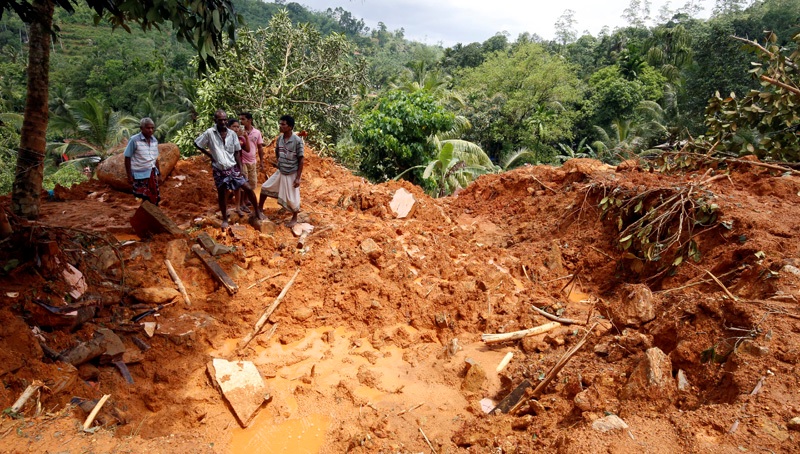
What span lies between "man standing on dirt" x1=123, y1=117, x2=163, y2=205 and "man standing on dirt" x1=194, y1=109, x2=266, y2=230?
63cm

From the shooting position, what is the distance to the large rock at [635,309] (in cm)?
394

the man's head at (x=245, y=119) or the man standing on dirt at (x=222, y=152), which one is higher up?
the man's head at (x=245, y=119)

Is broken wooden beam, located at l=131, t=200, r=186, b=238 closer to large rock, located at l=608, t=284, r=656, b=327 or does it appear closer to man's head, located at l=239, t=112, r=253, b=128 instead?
man's head, located at l=239, t=112, r=253, b=128

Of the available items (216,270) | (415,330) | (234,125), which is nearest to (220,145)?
(234,125)

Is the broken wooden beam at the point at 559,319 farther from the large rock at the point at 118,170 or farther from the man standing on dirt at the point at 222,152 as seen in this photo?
the large rock at the point at 118,170

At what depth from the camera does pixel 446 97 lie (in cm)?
2005

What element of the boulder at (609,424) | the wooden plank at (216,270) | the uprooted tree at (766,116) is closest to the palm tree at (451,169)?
the uprooted tree at (766,116)

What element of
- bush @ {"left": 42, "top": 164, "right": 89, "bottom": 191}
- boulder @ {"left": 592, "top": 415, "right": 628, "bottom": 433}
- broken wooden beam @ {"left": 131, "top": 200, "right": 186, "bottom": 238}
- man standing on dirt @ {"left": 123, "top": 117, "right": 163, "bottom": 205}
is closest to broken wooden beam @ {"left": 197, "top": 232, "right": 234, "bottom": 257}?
broken wooden beam @ {"left": 131, "top": 200, "right": 186, "bottom": 238}

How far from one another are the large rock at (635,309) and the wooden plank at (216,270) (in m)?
3.92

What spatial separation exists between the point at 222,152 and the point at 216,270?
4.65ft

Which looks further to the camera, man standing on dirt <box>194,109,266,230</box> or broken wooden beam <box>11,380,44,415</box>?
man standing on dirt <box>194,109,266,230</box>

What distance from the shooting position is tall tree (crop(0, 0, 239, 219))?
2549mm

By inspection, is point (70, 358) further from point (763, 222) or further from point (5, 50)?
point (5, 50)

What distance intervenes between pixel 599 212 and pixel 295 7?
82.7 meters
